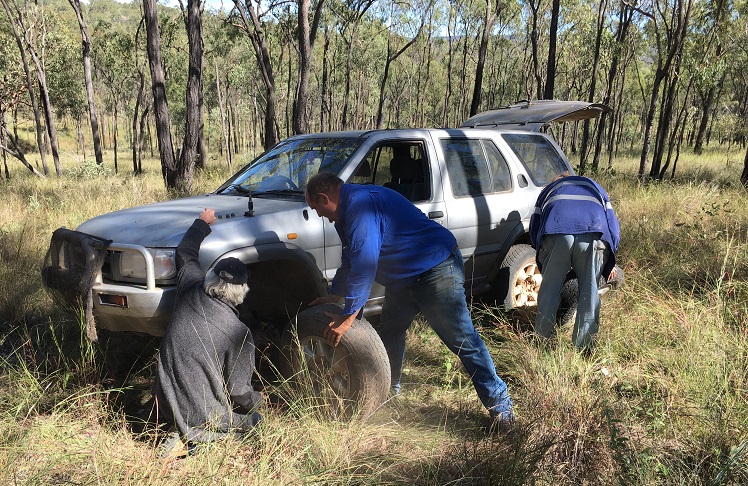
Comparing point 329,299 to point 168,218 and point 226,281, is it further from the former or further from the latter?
point 168,218

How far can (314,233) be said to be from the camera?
3857 mm

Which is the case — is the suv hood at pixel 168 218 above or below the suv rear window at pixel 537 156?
below

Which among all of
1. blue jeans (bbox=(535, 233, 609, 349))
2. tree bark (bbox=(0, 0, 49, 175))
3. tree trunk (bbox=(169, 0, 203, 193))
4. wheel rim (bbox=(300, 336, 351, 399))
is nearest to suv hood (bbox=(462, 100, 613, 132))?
blue jeans (bbox=(535, 233, 609, 349))

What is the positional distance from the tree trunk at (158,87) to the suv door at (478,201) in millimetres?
7569

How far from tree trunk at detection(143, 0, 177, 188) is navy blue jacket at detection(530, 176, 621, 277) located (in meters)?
8.46

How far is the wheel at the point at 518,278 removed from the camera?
4969mm

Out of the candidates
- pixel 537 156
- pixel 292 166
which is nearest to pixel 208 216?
pixel 292 166

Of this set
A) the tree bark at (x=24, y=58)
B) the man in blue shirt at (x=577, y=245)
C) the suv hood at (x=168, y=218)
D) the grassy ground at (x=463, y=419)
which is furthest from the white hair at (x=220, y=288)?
the tree bark at (x=24, y=58)

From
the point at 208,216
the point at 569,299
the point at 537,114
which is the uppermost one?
the point at 537,114

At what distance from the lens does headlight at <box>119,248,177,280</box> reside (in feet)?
10.8

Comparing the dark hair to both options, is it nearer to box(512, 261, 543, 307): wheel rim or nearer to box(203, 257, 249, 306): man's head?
box(203, 257, 249, 306): man's head

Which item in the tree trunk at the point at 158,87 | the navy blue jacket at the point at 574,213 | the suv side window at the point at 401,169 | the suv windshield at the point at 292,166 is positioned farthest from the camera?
the tree trunk at the point at 158,87

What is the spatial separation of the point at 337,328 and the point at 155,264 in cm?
121

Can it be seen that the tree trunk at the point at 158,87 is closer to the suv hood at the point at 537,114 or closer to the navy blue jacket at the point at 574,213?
the suv hood at the point at 537,114
